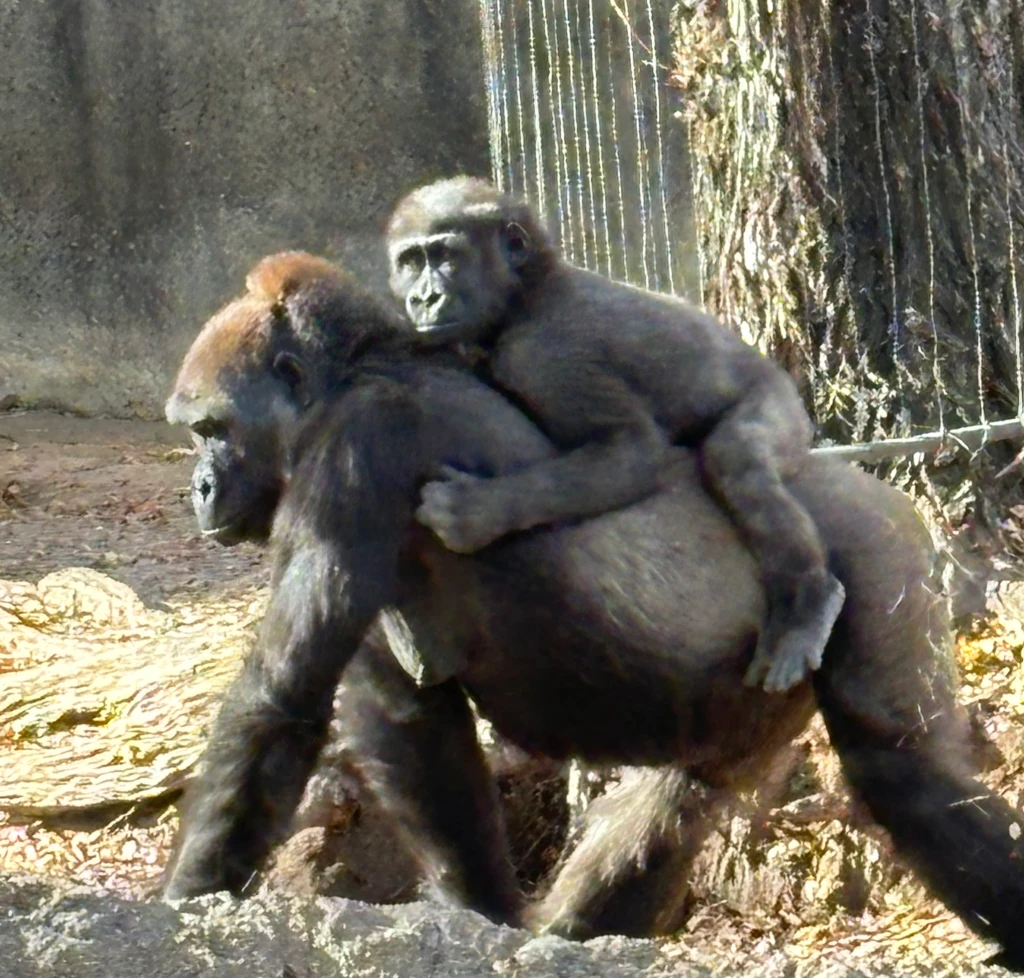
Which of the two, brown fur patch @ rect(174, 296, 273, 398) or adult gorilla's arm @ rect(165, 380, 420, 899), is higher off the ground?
brown fur patch @ rect(174, 296, 273, 398)

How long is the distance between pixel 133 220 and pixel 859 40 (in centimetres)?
525

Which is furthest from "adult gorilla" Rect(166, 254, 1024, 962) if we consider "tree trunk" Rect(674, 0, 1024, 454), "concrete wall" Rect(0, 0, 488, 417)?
"concrete wall" Rect(0, 0, 488, 417)

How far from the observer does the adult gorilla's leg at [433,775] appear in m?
3.19

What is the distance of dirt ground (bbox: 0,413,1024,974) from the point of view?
148 inches

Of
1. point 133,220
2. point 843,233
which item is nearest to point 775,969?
point 843,233

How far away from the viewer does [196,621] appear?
4977mm

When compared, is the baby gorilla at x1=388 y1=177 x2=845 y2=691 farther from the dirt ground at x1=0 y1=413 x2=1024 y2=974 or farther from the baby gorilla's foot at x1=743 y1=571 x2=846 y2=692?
the dirt ground at x1=0 y1=413 x2=1024 y2=974

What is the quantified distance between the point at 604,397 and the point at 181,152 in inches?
229

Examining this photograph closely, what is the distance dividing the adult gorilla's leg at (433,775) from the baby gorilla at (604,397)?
20.2 inches

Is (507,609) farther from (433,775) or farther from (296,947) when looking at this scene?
(296,947)

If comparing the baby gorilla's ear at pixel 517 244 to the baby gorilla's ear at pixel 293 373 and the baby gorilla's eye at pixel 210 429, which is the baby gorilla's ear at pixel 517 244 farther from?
the baby gorilla's eye at pixel 210 429

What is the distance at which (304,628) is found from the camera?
274 cm

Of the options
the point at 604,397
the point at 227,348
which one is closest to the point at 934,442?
the point at 604,397

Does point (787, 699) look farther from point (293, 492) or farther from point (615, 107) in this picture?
point (615, 107)
